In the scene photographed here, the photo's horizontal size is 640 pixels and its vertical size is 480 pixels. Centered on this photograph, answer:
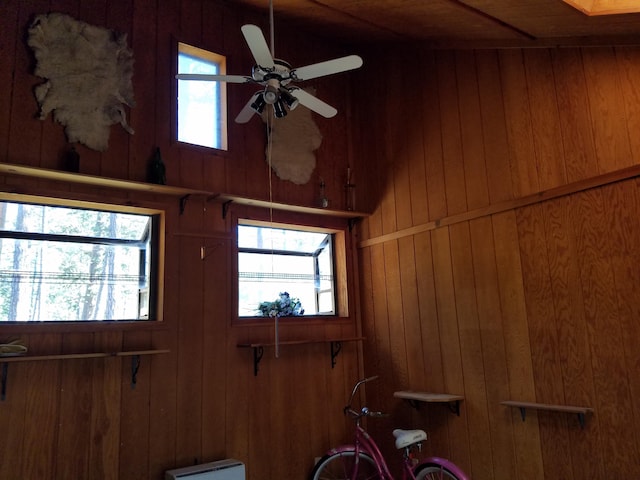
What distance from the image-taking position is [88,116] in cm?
342

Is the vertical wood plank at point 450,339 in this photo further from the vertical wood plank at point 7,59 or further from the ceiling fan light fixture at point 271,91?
the vertical wood plank at point 7,59

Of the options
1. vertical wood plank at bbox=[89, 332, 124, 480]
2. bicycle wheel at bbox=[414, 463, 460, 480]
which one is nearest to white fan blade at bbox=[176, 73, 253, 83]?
vertical wood plank at bbox=[89, 332, 124, 480]

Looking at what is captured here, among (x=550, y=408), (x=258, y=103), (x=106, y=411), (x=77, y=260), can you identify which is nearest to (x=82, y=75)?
(x=77, y=260)

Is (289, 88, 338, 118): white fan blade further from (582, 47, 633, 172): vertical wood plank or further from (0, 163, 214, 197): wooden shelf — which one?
(582, 47, 633, 172): vertical wood plank

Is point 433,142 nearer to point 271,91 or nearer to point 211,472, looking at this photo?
point 271,91

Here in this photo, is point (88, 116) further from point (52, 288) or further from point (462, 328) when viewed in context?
point (462, 328)

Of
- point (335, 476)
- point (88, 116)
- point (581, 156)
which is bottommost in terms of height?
point (335, 476)

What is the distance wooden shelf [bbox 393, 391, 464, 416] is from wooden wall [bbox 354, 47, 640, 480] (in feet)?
0.21

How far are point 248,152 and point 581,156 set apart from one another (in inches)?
98.2

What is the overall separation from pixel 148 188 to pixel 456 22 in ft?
8.33

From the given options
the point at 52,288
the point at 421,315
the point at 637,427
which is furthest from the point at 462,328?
the point at 52,288

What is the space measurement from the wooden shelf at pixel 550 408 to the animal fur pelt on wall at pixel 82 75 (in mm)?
3251

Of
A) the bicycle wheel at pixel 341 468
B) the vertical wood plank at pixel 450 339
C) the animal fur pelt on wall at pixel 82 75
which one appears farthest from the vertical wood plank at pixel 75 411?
the vertical wood plank at pixel 450 339

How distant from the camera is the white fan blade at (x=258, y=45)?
2154mm
